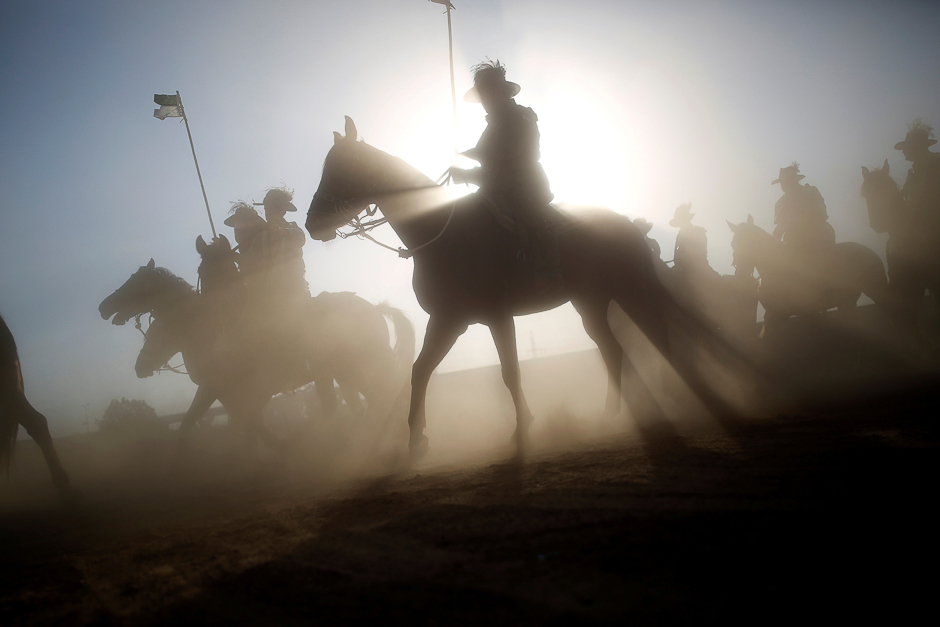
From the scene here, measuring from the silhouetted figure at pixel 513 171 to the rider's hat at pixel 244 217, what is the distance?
516 centimetres

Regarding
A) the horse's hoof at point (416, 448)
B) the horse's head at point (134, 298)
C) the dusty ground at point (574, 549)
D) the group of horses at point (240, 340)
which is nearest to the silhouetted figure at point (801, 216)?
the dusty ground at point (574, 549)

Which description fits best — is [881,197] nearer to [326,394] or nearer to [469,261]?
[469,261]

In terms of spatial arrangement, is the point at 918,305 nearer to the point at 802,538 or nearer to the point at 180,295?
the point at 802,538

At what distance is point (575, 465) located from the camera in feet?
9.33

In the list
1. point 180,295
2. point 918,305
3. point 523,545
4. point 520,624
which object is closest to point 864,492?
point 523,545

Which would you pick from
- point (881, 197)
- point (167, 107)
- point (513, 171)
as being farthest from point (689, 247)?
point (167, 107)

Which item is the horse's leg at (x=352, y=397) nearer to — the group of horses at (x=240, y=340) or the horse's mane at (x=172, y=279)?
the group of horses at (x=240, y=340)

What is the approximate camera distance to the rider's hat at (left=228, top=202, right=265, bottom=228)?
28.7 ft

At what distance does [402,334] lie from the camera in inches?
380

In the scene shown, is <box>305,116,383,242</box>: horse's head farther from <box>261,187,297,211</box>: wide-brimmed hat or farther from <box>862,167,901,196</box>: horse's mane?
<box>862,167,901,196</box>: horse's mane

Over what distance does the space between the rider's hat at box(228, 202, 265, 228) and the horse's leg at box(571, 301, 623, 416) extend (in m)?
6.19

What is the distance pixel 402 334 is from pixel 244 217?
12.3ft

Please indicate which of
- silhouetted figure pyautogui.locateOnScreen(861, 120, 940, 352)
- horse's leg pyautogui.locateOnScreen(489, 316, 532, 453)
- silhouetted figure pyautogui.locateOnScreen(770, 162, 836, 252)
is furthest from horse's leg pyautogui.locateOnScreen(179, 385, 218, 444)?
silhouetted figure pyautogui.locateOnScreen(861, 120, 940, 352)

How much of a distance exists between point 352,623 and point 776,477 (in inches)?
69.5
